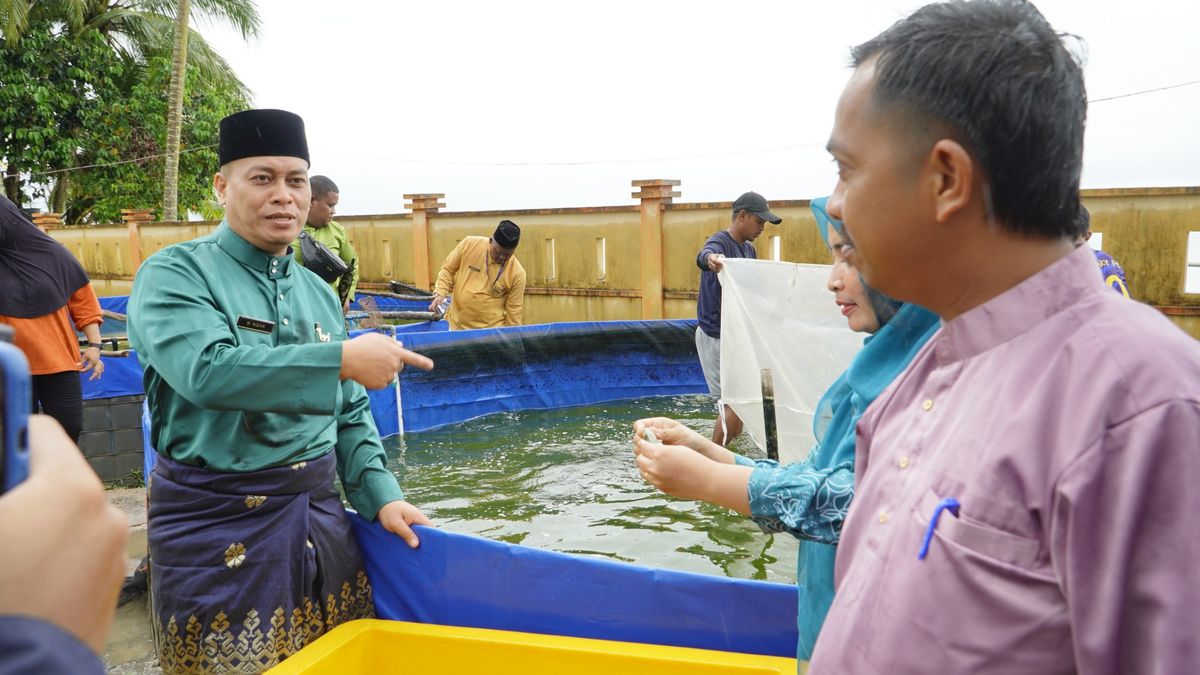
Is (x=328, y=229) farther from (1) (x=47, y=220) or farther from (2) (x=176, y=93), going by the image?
(1) (x=47, y=220)

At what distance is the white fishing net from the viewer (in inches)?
216

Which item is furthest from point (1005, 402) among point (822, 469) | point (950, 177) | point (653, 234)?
point (653, 234)

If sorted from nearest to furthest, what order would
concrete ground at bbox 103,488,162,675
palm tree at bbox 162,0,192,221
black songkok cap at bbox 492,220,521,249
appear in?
concrete ground at bbox 103,488,162,675, black songkok cap at bbox 492,220,521,249, palm tree at bbox 162,0,192,221

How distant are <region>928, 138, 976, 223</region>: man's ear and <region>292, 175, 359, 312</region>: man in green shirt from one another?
18.8ft

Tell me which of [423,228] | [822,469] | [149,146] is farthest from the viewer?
[149,146]

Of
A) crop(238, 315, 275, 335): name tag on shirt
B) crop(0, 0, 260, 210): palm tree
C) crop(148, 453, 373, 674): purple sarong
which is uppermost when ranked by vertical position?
crop(0, 0, 260, 210): palm tree

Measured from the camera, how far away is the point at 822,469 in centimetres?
165

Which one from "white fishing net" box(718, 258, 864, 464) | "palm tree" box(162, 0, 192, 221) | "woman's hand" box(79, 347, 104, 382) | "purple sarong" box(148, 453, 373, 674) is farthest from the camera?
"palm tree" box(162, 0, 192, 221)

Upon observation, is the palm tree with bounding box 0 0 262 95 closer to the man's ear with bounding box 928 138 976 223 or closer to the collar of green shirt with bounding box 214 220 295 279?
the collar of green shirt with bounding box 214 220 295 279

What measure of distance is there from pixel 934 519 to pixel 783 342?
5.03 meters

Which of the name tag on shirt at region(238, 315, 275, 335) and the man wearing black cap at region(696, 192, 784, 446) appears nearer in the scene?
the name tag on shirt at region(238, 315, 275, 335)

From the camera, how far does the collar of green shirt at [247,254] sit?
8.30 feet

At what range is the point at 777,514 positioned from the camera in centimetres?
155

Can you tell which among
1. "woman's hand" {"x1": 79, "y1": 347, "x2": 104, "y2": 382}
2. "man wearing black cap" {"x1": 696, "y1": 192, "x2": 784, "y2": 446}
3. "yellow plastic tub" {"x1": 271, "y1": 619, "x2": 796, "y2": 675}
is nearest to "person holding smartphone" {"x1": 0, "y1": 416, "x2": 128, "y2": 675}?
"yellow plastic tub" {"x1": 271, "y1": 619, "x2": 796, "y2": 675}
